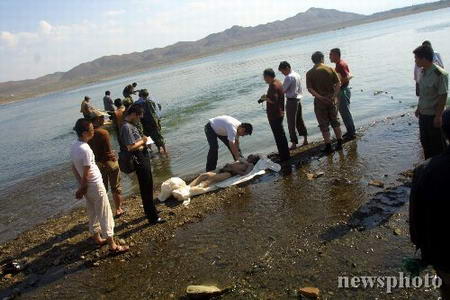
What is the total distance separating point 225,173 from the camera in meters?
8.38

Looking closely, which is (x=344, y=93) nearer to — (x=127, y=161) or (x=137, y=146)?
(x=137, y=146)

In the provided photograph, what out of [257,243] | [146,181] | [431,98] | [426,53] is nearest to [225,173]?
[146,181]

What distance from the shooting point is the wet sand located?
462 cm

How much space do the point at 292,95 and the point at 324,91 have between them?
915 mm

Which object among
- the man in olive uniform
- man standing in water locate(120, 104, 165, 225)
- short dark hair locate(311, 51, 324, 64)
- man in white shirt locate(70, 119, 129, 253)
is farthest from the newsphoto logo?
short dark hair locate(311, 51, 324, 64)

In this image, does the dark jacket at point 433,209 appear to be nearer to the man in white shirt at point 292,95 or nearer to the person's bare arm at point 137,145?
the person's bare arm at point 137,145

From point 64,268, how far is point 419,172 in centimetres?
535

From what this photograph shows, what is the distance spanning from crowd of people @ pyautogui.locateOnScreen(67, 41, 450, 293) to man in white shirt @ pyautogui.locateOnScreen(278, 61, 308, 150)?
2 cm

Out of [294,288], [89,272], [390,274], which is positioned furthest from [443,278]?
[89,272]

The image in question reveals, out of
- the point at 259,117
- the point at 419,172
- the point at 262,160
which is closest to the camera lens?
the point at 419,172

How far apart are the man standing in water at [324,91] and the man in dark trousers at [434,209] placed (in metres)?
6.18

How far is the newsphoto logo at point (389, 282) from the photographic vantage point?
13.1 ft

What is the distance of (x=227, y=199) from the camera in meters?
7.44

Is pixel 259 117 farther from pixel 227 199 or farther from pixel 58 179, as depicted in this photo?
pixel 227 199
